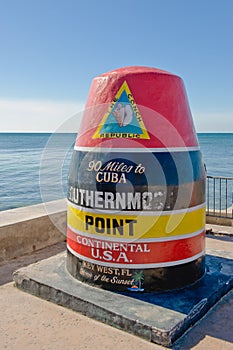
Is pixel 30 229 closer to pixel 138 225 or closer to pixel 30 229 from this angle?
pixel 30 229

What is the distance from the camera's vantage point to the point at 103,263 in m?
4.57

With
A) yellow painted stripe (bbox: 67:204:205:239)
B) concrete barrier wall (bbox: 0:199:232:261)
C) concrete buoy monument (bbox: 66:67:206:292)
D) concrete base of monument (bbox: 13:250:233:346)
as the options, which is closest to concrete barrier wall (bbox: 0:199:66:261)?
concrete barrier wall (bbox: 0:199:232:261)

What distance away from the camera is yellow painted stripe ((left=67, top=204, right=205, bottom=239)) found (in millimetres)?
4352

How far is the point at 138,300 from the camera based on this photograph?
14.1 feet

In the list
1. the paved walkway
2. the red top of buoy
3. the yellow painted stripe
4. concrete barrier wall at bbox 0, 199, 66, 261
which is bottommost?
the paved walkway

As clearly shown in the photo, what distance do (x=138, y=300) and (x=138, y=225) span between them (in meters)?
0.85

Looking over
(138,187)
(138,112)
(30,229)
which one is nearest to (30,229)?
(30,229)

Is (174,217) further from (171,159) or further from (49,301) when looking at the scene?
(49,301)

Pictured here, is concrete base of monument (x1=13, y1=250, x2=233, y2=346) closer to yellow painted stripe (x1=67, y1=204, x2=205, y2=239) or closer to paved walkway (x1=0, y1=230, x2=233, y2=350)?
paved walkway (x1=0, y1=230, x2=233, y2=350)

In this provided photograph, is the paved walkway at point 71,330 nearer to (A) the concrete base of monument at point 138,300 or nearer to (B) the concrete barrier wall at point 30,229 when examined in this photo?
A: (A) the concrete base of monument at point 138,300

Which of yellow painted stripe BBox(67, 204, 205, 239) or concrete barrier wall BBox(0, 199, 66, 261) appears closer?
yellow painted stripe BBox(67, 204, 205, 239)

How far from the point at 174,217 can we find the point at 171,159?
68cm

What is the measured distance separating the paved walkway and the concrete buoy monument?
0.56 m

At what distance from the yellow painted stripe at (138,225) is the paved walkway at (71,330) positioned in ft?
3.23
